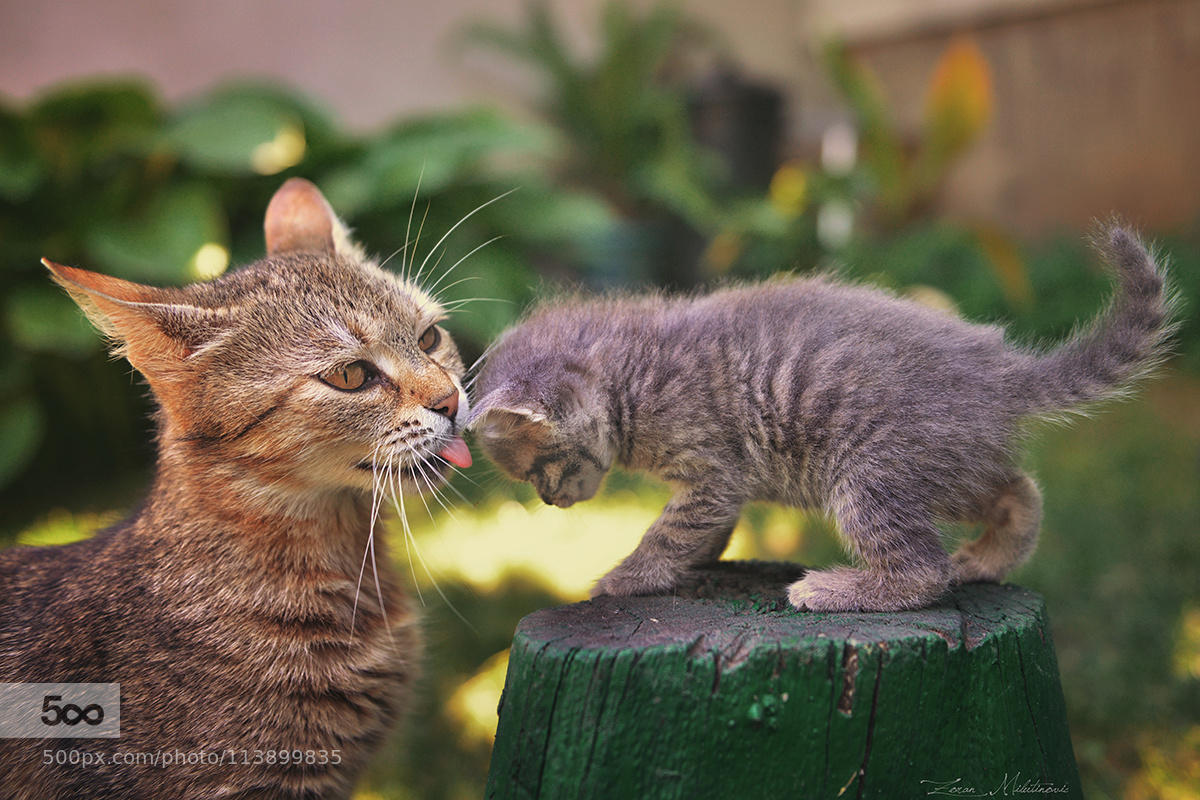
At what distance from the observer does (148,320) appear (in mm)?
1833

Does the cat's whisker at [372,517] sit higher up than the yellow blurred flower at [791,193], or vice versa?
the yellow blurred flower at [791,193]

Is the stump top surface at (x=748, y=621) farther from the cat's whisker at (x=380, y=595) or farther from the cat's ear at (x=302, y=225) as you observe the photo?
the cat's ear at (x=302, y=225)

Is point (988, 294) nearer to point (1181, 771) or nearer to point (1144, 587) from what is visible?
point (1144, 587)

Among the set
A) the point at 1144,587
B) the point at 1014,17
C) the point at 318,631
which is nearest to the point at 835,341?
the point at 318,631

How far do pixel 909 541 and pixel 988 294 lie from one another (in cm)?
635

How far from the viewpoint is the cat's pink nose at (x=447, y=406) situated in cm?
194

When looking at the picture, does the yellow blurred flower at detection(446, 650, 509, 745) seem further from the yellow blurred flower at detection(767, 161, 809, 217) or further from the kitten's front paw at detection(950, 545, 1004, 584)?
the yellow blurred flower at detection(767, 161, 809, 217)

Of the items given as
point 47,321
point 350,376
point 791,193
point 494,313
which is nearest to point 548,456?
point 350,376

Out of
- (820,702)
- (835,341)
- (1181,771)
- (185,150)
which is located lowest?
(1181,771)

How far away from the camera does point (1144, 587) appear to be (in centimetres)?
411

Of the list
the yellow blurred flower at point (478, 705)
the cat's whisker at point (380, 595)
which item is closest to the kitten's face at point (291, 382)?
the cat's whisker at point (380, 595)

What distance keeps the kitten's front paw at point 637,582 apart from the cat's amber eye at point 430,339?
739 millimetres

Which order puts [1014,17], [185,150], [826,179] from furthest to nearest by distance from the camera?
[1014,17] < [826,179] < [185,150]

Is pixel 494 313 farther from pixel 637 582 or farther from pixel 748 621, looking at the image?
pixel 748 621
